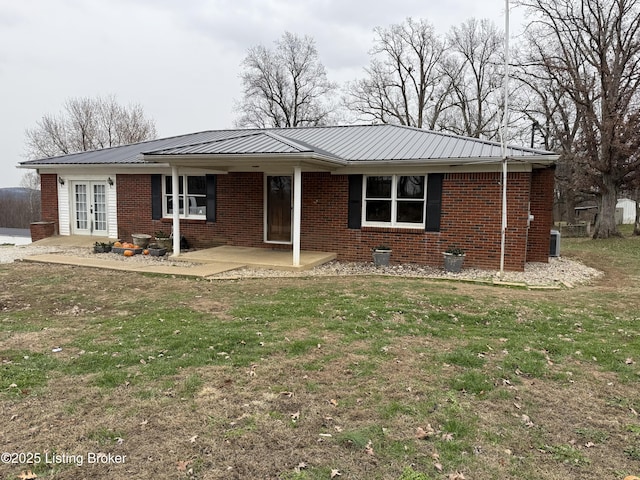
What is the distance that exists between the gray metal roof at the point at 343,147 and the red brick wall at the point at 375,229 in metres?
0.60

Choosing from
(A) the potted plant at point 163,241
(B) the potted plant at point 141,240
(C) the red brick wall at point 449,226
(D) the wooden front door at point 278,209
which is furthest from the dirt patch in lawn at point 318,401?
(B) the potted plant at point 141,240

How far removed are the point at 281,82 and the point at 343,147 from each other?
1185 inches

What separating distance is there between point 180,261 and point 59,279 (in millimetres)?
2792

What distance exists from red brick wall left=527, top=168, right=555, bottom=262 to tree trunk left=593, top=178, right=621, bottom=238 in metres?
10.7

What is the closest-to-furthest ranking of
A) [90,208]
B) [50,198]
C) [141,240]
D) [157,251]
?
[157,251] < [141,240] < [90,208] < [50,198]

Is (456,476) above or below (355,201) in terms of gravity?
below

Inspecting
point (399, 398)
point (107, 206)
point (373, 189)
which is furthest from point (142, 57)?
point (399, 398)

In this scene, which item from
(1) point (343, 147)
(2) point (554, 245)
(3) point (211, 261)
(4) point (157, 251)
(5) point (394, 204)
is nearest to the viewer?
(3) point (211, 261)

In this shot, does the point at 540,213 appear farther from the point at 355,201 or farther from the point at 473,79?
the point at 473,79

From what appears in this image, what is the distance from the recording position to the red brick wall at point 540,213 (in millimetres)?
11305

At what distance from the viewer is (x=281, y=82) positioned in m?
39.4

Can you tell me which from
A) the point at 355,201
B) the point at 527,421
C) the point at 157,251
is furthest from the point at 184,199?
the point at 527,421

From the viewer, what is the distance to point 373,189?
36.2ft

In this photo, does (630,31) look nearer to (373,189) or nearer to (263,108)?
(373,189)
